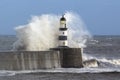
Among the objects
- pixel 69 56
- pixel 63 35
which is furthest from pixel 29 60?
pixel 63 35

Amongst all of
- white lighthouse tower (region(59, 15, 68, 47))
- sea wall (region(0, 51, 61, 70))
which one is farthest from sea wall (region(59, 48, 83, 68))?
white lighthouse tower (region(59, 15, 68, 47))

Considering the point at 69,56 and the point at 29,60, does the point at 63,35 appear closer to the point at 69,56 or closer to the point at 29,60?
the point at 69,56

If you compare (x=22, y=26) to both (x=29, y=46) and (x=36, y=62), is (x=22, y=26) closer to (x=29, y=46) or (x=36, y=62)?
(x=29, y=46)

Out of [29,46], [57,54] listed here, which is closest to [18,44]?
[29,46]

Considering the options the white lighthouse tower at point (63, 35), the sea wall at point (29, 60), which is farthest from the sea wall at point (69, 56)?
the white lighthouse tower at point (63, 35)

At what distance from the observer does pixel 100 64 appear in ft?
102

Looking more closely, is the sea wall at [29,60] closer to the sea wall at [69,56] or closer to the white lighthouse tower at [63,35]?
the sea wall at [69,56]

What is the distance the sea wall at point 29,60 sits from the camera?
24750mm

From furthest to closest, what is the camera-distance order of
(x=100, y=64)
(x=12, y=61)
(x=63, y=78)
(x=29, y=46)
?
1. (x=100, y=64)
2. (x=29, y=46)
3. (x=12, y=61)
4. (x=63, y=78)

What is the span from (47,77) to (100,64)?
26.6 feet

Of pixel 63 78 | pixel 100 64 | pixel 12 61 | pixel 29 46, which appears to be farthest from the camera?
pixel 100 64

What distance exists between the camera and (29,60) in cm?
2525

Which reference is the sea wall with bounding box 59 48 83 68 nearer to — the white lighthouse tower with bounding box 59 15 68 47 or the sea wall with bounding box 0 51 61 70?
the sea wall with bounding box 0 51 61 70

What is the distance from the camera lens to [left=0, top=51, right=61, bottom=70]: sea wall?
24.8 metres
